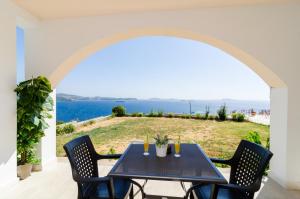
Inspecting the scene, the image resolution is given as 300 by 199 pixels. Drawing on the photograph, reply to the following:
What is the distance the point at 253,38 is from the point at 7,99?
394cm

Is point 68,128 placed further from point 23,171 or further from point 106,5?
point 106,5

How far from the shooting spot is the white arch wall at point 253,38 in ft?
9.52

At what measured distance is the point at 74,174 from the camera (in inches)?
63.1

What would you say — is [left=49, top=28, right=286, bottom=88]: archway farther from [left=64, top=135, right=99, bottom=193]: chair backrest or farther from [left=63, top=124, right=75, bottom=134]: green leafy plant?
[left=63, top=124, right=75, bottom=134]: green leafy plant

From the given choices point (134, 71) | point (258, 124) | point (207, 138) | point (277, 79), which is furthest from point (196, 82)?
point (277, 79)

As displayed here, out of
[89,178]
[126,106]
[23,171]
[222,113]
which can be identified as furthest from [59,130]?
[222,113]

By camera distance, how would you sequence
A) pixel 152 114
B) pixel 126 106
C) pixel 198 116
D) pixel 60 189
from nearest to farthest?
pixel 60 189 → pixel 198 116 → pixel 152 114 → pixel 126 106

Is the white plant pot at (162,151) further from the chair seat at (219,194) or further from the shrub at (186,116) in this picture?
the shrub at (186,116)

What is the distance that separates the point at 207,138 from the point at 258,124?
2430 millimetres

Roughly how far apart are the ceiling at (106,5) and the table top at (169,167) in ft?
7.42

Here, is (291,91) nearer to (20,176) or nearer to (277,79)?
(277,79)

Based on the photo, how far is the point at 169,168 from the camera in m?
1.68

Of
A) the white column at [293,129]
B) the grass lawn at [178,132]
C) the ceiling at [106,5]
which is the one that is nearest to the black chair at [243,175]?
the white column at [293,129]

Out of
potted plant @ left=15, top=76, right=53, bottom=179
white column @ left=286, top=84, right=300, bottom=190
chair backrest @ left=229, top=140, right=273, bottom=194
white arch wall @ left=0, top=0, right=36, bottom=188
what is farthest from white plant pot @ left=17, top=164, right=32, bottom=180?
white column @ left=286, top=84, right=300, bottom=190
